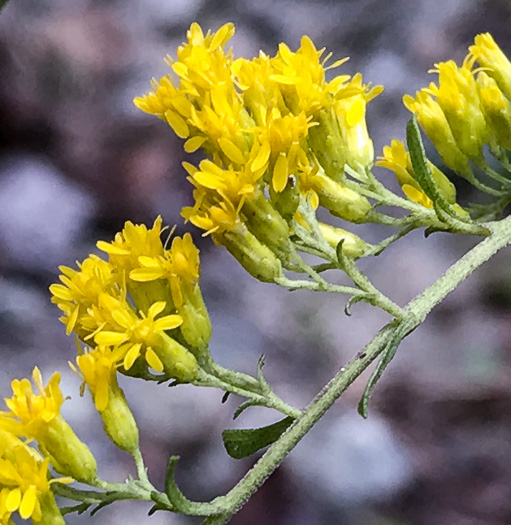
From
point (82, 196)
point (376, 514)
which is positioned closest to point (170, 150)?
point (82, 196)

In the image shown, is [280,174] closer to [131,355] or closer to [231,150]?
[231,150]

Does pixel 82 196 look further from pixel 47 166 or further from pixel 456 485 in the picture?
pixel 456 485

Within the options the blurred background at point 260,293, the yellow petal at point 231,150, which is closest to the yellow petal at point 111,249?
the yellow petal at point 231,150

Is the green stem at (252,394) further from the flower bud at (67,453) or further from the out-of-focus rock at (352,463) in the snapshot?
the out-of-focus rock at (352,463)

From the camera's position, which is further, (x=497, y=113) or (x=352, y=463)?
(x=352, y=463)

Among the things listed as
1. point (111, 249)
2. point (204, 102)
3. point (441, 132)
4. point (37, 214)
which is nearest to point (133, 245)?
point (111, 249)

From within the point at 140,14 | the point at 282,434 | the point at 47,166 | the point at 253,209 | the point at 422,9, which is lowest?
the point at 282,434
